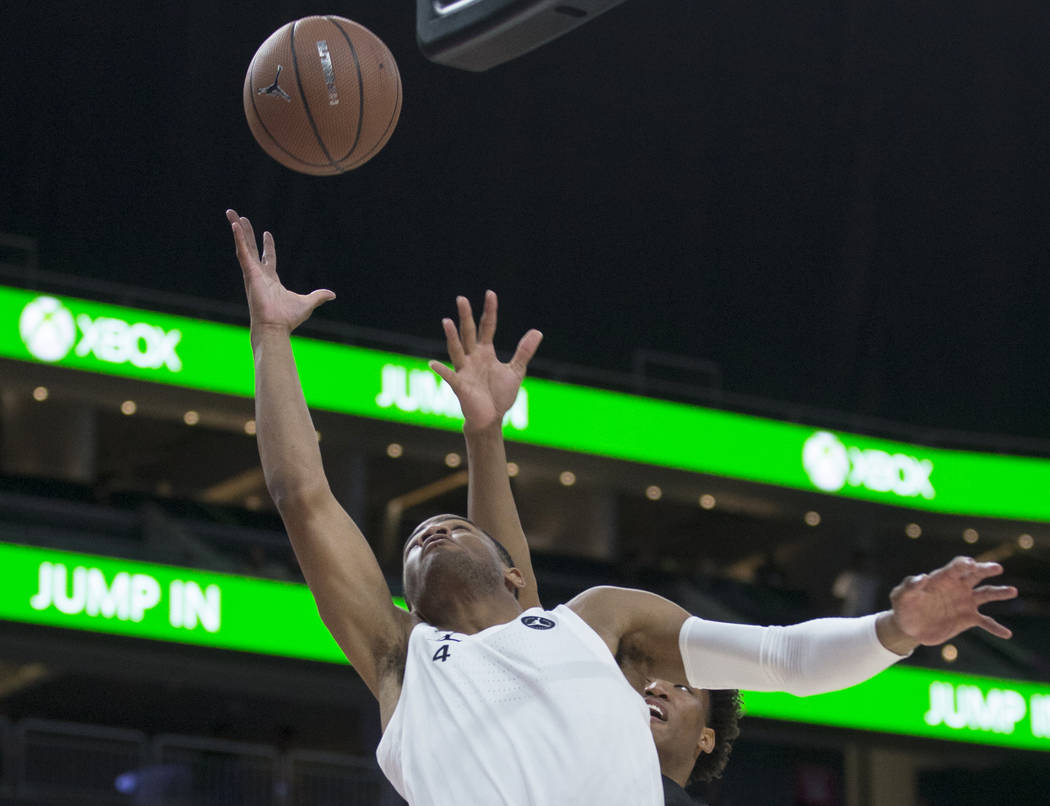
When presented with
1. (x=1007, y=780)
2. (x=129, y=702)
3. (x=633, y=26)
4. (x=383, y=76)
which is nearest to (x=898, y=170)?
(x=633, y=26)

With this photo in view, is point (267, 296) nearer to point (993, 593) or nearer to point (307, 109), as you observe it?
point (307, 109)

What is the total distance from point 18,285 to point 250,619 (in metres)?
3.71

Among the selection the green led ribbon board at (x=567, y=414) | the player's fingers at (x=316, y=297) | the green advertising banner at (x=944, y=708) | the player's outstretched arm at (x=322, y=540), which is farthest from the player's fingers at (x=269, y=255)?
the green advertising banner at (x=944, y=708)

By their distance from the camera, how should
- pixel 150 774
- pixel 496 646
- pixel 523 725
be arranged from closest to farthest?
1. pixel 523 725
2. pixel 496 646
3. pixel 150 774

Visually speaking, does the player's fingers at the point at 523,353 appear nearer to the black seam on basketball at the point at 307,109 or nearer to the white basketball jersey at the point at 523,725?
the white basketball jersey at the point at 523,725

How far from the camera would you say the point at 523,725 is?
3150 mm

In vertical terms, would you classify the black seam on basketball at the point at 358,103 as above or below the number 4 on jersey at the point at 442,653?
above

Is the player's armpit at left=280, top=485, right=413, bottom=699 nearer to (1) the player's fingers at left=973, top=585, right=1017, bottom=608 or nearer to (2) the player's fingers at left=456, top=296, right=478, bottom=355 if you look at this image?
(2) the player's fingers at left=456, top=296, right=478, bottom=355

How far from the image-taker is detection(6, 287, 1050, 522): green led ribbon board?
15891 millimetres

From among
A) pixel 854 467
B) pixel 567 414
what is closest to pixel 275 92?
pixel 567 414

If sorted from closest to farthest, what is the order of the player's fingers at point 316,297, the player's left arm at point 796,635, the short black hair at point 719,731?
the player's left arm at point 796,635
the player's fingers at point 316,297
the short black hair at point 719,731

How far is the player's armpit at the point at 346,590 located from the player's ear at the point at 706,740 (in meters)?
0.98

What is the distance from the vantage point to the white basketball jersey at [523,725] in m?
3.08

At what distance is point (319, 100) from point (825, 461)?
49.1 ft
